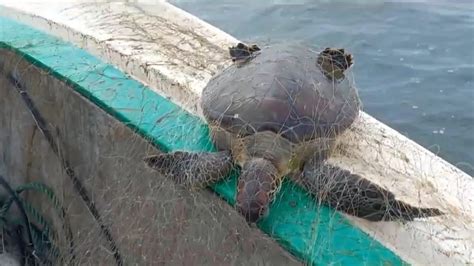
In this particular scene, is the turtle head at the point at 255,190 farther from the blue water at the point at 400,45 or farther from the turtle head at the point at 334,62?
the blue water at the point at 400,45

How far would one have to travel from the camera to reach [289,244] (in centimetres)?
212

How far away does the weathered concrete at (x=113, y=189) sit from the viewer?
2357 millimetres

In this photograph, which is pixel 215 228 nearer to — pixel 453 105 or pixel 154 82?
pixel 154 82

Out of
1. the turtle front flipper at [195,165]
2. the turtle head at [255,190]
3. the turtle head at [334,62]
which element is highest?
the turtle head at [334,62]

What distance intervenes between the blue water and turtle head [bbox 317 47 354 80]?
268cm

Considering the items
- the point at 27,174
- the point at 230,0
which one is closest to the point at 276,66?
the point at 27,174

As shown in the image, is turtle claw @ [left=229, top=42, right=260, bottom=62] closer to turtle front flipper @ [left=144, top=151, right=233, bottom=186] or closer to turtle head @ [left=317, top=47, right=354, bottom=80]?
turtle head @ [left=317, top=47, right=354, bottom=80]

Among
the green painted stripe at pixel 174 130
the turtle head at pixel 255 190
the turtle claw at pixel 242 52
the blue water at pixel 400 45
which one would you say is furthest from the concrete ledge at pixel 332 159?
the blue water at pixel 400 45

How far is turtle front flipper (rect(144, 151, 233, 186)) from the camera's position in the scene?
89.4 inches

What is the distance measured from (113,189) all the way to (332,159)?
0.98m

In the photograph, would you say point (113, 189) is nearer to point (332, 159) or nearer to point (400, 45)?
point (332, 159)

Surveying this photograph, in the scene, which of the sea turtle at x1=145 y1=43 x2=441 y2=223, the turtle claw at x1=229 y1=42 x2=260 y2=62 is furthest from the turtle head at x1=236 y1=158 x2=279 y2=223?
the turtle claw at x1=229 y1=42 x2=260 y2=62

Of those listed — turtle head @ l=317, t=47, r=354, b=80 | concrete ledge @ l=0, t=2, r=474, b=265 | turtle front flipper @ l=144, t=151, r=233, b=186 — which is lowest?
concrete ledge @ l=0, t=2, r=474, b=265

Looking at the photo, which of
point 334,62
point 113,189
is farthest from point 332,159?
→ point 113,189
